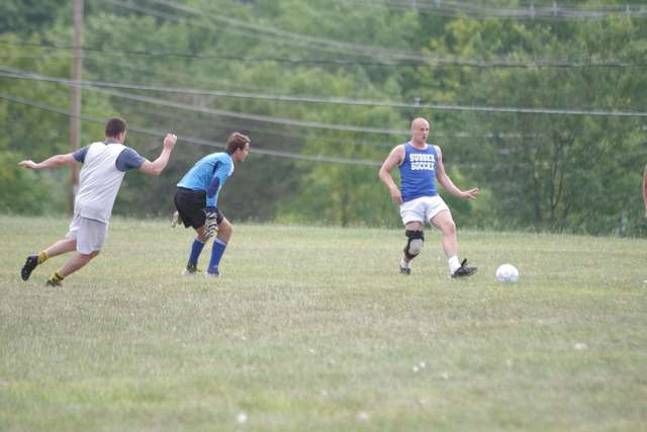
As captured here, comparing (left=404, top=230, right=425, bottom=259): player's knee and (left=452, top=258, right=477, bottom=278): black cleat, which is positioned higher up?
(left=404, top=230, right=425, bottom=259): player's knee

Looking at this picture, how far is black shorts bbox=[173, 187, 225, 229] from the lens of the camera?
54.3 feet

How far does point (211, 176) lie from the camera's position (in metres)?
16.6

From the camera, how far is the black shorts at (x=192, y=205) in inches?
652

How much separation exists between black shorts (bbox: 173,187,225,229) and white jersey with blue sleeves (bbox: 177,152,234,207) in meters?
0.08

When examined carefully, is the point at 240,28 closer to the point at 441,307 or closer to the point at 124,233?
the point at 124,233

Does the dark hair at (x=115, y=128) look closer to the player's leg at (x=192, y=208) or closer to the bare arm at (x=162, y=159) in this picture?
the bare arm at (x=162, y=159)

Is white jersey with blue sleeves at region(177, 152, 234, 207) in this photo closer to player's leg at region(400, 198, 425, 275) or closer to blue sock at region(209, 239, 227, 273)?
blue sock at region(209, 239, 227, 273)

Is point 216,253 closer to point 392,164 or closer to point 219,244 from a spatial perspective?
point 219,244

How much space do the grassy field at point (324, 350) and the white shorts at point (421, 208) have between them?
81 cm

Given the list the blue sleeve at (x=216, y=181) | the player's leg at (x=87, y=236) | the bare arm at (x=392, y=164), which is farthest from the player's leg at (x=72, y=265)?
the bare arm at (x=392, y=164)

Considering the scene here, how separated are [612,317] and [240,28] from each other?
72512 mm

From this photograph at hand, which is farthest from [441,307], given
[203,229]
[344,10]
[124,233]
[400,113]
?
[344,10]

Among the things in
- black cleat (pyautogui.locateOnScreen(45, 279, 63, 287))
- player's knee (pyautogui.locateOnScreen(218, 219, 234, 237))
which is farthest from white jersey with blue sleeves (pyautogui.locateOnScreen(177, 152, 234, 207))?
black cleat (pyautogui.locateOnScreen(45, 279, 63, 287))

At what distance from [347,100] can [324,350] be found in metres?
42.3
